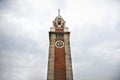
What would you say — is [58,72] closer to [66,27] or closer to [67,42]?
[67,42]

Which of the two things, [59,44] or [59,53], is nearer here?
[59,53]

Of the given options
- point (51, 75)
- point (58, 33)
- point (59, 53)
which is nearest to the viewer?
point (51, 75)

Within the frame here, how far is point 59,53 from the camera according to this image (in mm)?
41812

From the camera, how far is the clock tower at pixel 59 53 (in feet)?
128

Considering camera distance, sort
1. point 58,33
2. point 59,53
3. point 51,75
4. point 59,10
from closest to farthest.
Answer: point 51,75 < point 59,53 < point 58,33 < point 59,10

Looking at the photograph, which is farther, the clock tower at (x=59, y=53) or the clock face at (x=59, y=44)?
the clock face at (x=59, y=44)

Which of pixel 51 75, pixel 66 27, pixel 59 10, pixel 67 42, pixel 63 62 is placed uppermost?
pixel 59 10

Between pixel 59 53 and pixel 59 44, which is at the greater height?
pixel 59 44

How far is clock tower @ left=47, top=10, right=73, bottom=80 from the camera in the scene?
39156mm

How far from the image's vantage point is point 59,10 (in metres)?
49.8

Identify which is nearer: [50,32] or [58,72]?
[58,72]

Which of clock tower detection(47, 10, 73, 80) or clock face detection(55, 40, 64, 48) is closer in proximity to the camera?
clock tower detection(47, 10, 73, 80)

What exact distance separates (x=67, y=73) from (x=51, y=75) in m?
3.32

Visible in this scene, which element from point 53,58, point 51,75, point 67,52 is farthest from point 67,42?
point 51,75
